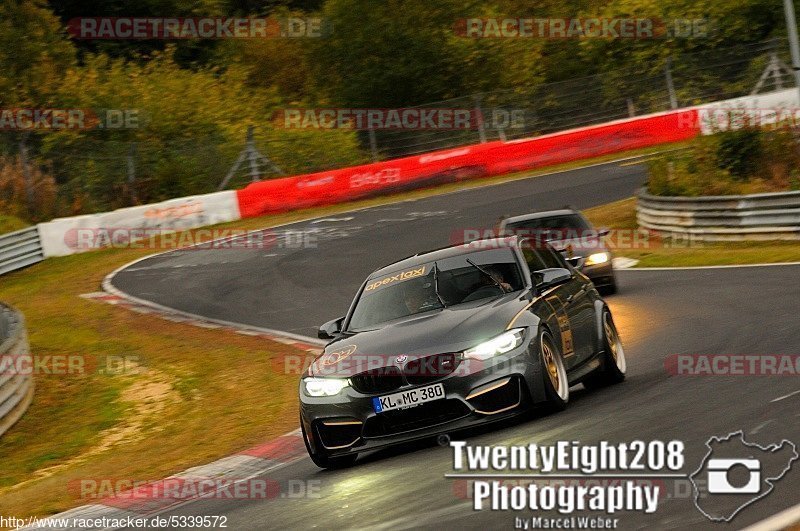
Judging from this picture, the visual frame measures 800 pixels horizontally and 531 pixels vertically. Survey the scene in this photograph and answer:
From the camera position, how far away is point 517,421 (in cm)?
940

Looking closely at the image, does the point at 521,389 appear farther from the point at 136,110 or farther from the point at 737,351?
the point at 136,110

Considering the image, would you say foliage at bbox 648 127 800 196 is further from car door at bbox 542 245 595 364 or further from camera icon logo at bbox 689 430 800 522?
camera icon logo at bbox 689 430 800 522

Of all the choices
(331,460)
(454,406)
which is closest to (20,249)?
(331,460)

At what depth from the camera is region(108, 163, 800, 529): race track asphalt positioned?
7.16 meters

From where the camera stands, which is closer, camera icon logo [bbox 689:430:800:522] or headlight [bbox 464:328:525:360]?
camera icon logo [bbox 689:430:800:522]

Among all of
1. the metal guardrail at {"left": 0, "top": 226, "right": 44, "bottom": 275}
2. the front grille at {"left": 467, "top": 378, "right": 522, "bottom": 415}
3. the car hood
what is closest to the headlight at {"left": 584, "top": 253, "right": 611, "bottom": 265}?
the car hood

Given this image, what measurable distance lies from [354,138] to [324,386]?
32.3 m

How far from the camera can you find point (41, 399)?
53.9 ft

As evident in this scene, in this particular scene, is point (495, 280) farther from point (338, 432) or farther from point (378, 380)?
point (338, 432)

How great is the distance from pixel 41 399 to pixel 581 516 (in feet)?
37.9

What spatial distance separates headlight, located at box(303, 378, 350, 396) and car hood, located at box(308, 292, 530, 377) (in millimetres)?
50

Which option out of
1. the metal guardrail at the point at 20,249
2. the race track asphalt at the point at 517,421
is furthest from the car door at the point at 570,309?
the metal guardrail at the point at 20,249

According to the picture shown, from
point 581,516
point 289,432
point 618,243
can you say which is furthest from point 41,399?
point 618,243

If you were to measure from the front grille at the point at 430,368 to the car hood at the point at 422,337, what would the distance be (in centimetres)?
5
